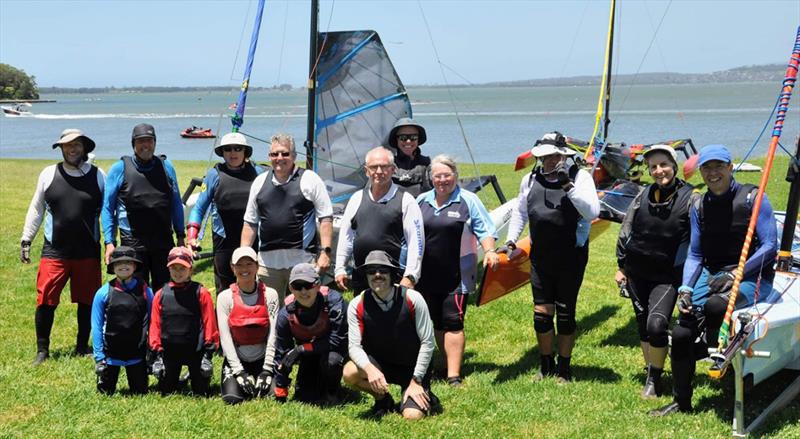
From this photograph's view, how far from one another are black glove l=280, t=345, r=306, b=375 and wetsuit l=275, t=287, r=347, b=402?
0.08 feet

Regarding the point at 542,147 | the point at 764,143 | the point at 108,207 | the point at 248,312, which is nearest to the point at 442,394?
the point at 248,312

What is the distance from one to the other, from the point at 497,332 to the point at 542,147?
2546mm

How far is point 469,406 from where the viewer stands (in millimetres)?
5508

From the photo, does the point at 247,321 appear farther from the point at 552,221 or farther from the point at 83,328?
the point at 552,221

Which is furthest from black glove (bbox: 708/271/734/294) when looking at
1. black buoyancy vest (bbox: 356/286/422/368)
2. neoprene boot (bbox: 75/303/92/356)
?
neoprene boot (bbox: 75/303/92/356)

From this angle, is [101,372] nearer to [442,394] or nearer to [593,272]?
[442,394]

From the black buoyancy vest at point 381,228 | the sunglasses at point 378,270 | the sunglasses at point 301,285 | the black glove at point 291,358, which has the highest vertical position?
the black buoyancy vest at point 381,228

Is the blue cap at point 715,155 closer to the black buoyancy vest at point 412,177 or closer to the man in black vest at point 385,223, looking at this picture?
the man in black vest at point 385,223

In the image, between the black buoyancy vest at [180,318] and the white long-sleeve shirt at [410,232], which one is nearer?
the black buoyancy vest at [180,318]

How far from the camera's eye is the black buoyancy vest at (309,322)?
5488mm

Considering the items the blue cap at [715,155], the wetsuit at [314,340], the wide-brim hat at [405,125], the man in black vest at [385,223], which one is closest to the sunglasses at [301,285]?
the wetsuit at [314,340]

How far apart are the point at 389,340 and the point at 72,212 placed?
2982 mm

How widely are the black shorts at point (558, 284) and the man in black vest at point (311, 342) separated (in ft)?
4.91

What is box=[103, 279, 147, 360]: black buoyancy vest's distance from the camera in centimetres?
565
